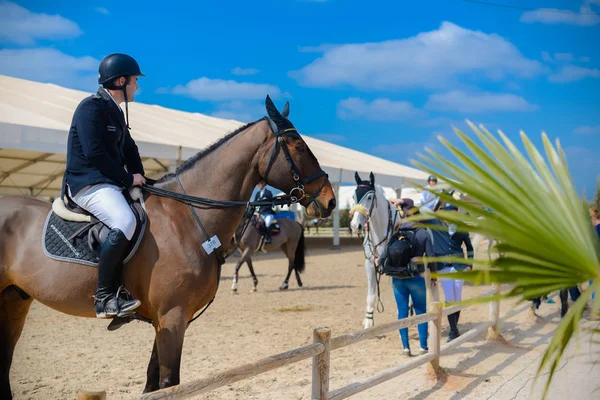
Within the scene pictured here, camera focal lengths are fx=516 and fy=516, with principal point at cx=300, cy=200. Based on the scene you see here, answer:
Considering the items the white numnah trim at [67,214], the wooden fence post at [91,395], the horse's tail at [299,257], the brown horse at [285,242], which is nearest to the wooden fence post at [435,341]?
the white numnah trim at [67,214]

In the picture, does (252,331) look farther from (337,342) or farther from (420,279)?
(337,342)

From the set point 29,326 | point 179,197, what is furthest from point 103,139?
point 29,326

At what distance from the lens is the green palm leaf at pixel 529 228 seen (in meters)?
1.77

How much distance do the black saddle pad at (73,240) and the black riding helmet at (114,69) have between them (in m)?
0.83

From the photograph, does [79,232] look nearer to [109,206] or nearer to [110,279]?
[109,206]

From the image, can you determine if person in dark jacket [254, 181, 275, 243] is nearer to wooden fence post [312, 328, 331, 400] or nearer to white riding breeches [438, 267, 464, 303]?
white riding breeches [438, 267, 464, 303]

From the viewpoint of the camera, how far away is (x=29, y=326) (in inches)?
314

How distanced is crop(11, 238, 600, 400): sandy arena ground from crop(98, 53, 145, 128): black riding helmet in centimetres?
287

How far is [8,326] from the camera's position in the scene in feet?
12.5

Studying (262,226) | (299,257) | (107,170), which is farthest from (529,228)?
(299,257)

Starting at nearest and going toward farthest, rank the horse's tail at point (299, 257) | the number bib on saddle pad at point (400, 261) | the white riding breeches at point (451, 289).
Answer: the number bib on saddle pad at point (400, 261) → the white riding breeches at point (451, 289) → the horse's tail at point (299, 257)

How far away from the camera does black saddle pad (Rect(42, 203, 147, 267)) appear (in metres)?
3.45

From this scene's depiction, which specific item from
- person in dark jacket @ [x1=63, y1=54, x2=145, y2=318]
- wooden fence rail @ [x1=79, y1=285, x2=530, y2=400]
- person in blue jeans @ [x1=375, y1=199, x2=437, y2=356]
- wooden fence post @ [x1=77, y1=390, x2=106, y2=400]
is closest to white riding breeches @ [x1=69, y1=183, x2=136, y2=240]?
person in dark jacket @ [x1=63, y1=54, x2=145, y2=318]

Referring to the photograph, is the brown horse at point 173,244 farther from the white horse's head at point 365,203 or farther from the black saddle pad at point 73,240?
the white horse's head at point 365,203
